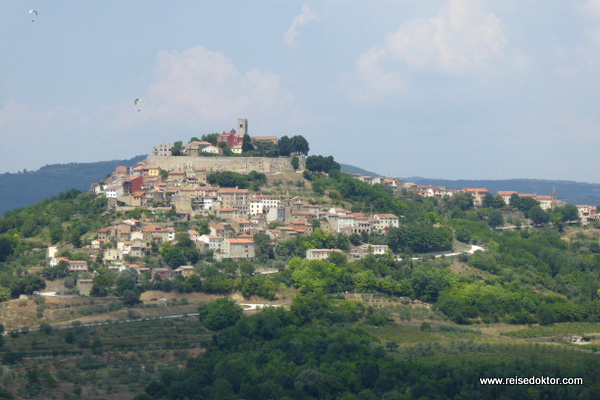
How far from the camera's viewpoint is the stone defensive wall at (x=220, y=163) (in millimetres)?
70938

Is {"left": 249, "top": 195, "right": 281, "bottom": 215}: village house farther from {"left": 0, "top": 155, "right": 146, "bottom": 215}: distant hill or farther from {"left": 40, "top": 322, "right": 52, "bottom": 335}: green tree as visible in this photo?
{"left": 0, "top": 155, "right": 146, "bottom": 215}: distant hill

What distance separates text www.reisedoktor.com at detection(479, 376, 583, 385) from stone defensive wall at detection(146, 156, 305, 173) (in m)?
38.1

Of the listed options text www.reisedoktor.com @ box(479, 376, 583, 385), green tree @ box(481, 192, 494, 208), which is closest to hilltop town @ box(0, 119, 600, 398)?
green tree @ box(481, 192, 494, 208)

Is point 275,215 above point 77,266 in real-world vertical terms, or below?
above

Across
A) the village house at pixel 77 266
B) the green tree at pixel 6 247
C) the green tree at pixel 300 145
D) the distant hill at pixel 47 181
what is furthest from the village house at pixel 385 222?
the distant hill at pixel 47 181

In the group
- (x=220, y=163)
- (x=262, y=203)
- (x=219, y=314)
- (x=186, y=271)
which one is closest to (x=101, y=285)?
(x=186, y=271)

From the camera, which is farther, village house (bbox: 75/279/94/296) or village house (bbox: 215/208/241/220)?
village house (bbox: 215/208/241/220)

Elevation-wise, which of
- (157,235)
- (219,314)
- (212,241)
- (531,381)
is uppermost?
(157,235)

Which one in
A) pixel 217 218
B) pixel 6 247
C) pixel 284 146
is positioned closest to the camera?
pixel 6 247

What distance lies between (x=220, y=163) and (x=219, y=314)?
1032 inches

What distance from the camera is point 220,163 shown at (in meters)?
71.1

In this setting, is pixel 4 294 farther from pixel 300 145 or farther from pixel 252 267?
pixel 300 145

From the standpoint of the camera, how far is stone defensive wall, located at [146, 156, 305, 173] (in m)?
70.9

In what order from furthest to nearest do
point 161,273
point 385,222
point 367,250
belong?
point 385,222
point 367,250
point 161,273
